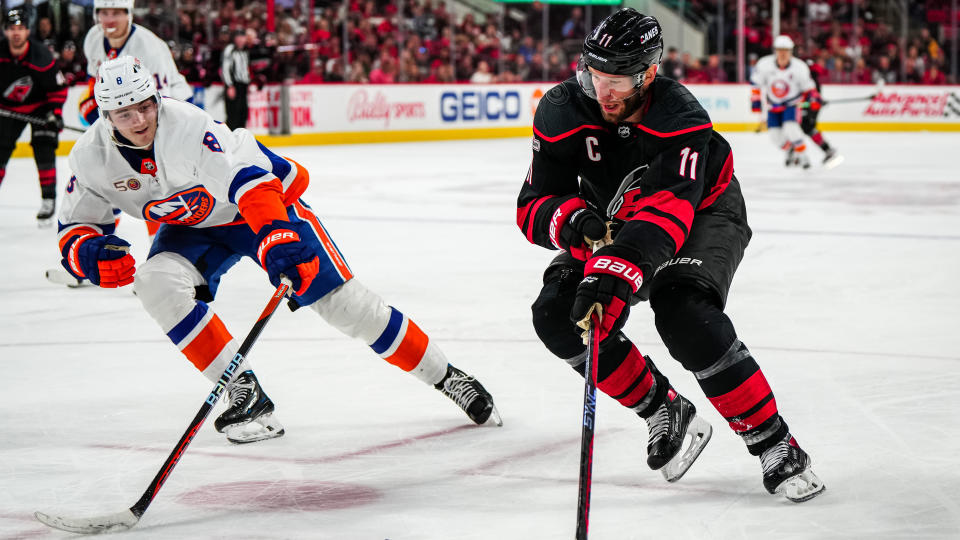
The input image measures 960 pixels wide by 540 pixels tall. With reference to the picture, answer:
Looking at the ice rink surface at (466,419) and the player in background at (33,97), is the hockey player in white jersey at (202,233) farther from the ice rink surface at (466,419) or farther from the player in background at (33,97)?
the player in background at (33,97)

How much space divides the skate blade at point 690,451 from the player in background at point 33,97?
5.54 meters

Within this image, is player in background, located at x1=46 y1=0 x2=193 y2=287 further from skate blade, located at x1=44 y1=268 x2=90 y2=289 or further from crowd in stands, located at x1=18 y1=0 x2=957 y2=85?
crowd in stands, located at x1=18 y1=0 x2=957 y2=85

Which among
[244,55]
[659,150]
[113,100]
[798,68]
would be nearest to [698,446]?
[659,150]

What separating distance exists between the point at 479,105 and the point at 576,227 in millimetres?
14718

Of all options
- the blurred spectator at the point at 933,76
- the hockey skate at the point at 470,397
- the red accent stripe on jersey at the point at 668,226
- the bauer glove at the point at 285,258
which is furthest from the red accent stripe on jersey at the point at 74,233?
the blurred spectator at the point at 933,76

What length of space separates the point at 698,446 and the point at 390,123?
13318 mm

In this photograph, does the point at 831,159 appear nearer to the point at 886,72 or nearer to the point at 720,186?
the point at 886,72

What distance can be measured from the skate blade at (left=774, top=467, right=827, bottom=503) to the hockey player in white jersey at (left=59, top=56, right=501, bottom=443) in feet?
2.83

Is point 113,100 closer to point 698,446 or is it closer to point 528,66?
point 698,446

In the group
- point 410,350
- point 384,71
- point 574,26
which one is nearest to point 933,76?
point 574,26

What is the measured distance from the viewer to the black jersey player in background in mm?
2395

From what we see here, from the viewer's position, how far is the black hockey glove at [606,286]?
2326 mm

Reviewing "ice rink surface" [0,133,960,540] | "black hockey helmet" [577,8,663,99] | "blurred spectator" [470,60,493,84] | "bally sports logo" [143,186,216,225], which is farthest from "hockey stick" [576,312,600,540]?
"blurred spectator" [470,60,493,84]

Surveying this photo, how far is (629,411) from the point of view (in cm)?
322
